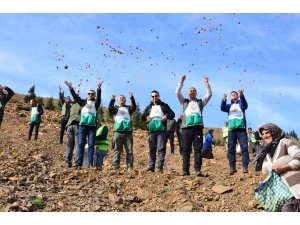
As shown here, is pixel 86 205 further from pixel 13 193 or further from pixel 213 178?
pixel 213 178

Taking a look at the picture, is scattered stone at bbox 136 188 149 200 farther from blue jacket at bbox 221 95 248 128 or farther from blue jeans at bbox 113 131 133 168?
blue jacket at bbox 221 95 248 128

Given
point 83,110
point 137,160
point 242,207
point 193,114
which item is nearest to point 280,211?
point 242,207

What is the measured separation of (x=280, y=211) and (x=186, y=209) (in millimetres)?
1738

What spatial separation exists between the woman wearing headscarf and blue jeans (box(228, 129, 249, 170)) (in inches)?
138

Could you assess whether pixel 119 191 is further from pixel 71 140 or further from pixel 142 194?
pixel 71 140

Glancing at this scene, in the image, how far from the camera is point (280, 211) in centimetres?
559

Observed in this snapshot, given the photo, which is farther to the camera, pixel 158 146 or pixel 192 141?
pixel 158 146

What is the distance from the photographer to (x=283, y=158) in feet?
18.2

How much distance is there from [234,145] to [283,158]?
13.1 ft

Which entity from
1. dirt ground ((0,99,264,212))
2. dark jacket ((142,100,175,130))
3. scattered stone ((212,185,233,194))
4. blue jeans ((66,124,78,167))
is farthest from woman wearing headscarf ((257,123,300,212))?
blue jeans ((66,124,78,167))

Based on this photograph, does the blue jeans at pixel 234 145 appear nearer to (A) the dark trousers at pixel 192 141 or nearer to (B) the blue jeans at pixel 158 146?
(A) the dark trousers at pixel 192 141

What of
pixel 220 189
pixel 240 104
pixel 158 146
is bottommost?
pixel 220 189

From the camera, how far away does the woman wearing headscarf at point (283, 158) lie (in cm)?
540

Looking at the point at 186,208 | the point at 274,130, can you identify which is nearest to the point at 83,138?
the point at 186,208
